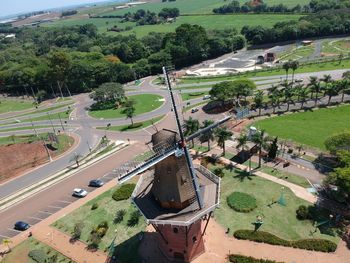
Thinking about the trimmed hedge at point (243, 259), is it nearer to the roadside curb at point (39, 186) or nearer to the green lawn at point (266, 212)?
the green lawn at point (266, 212)

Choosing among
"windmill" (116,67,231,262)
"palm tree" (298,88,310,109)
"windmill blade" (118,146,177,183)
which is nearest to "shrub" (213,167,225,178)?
"windmill" (116,67,231,262)

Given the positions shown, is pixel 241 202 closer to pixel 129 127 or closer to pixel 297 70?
pixel 129 127

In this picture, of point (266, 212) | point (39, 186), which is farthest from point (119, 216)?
point (39, 186)

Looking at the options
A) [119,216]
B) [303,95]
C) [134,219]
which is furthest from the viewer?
[303,95]

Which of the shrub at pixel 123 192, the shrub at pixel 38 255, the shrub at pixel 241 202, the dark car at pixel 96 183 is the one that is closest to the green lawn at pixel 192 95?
the dark car at pixel 96 183

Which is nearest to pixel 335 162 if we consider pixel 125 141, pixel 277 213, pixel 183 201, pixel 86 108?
pixel 277 213

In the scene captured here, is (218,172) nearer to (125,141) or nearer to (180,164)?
(180,164)
